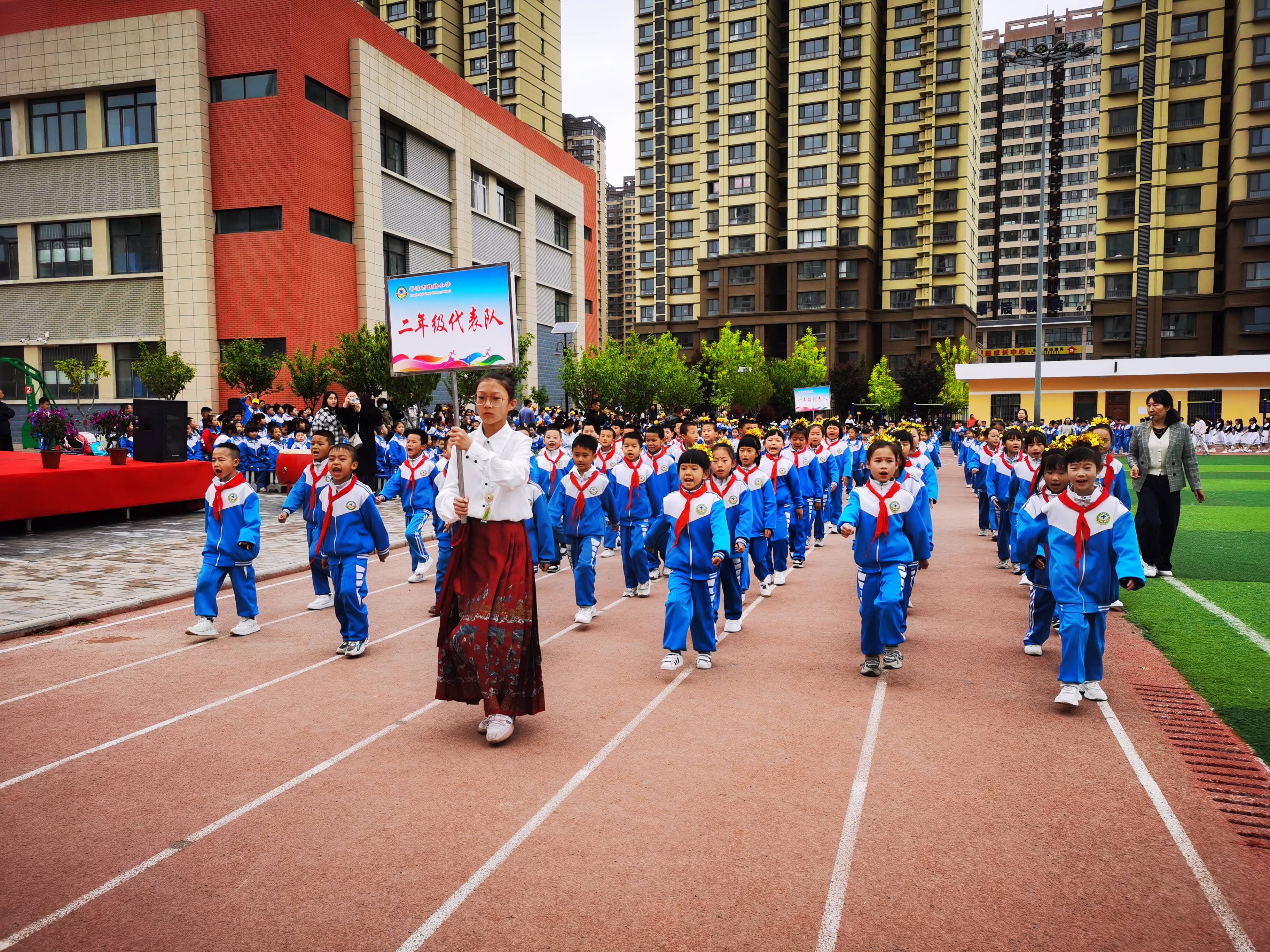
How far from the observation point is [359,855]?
3.69 meters

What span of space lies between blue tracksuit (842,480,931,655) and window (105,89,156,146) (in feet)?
109

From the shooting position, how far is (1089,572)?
5.54 m

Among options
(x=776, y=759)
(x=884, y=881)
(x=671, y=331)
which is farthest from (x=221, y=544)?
(x=671, y=331)

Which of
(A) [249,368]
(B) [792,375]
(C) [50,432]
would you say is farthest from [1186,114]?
(C) [50,432]

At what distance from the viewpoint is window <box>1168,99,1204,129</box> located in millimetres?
56969

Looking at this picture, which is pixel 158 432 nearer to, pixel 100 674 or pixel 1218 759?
pixel 100 674

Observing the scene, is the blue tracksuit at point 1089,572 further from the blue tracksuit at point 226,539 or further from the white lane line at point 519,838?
the blue tracksuit at point 226,539

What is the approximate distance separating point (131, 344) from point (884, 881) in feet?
114

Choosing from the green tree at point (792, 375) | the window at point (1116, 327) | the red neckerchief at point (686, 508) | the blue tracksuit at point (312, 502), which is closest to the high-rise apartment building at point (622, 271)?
the green tree at point (792, 375)

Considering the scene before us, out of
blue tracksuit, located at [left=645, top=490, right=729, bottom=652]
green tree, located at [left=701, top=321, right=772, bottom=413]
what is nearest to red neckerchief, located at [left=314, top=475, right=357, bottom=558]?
blue tracksuit, located at [left=645, top=490, right=729, bottom=652]

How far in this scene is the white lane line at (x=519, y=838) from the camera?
314cm

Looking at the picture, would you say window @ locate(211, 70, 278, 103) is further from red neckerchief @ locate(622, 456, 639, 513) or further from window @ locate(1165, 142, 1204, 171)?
window @ locate(1165, 142, 1204, 171)

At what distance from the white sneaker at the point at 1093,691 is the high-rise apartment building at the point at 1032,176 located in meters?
107

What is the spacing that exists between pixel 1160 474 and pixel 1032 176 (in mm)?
114834
